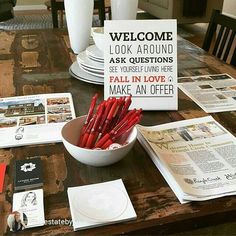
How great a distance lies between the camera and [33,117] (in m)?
0.94

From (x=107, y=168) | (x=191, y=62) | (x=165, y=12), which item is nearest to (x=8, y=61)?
(x=191, y=62)

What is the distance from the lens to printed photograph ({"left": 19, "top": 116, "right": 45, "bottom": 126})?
91 cm

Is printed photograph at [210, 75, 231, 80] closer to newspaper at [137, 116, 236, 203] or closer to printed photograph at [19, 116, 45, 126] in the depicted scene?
newspaper at [137, 116, 236, 203]

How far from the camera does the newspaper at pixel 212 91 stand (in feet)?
3.35

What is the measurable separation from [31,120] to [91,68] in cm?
34

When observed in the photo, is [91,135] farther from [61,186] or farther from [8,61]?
[8,61]

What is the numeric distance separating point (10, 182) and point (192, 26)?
4.62 m

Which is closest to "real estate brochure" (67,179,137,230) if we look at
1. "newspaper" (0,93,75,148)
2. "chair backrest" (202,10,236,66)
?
"newspaper" (0,93,75,148)

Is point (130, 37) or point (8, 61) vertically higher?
point (130, 37)

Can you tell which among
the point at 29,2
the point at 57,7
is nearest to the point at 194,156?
the point at 57,7

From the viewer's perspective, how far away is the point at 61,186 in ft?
2.21

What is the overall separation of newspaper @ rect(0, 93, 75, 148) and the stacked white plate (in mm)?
125

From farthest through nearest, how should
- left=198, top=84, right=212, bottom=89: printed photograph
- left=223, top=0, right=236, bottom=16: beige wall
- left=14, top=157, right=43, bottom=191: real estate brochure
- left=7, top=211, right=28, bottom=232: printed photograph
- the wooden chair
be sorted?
left=223, top=0, right=236, bottom=16: beige wall → the wooden chair → left=198, top=84, right=212, bottom=89: printed photograph → left=14, top=157, right=43, bottom=191: real estate brochure → left=7, top=211, right=28, bottom=232: printed photograph

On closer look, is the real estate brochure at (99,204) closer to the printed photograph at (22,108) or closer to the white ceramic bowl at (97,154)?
the white ceramic bowl at (97,154)
